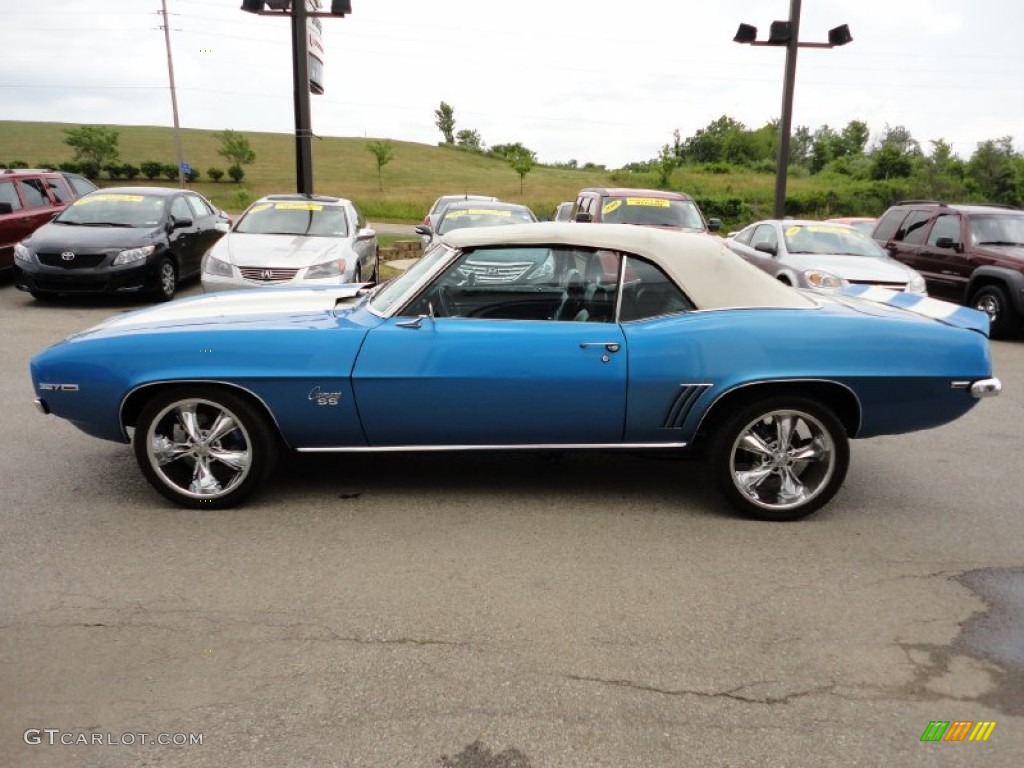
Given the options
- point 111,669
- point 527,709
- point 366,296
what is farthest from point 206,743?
point 366,296

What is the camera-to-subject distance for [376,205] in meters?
47.5

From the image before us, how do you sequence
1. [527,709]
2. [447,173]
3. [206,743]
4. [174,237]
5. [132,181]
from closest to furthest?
1. [206,743]
2. [527,709]
3. [174,237]
4. [132,181]
5. [447,173]

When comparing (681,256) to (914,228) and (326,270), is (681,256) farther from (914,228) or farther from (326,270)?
(914,228)

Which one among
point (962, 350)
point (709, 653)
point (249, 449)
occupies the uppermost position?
point (962, 350)

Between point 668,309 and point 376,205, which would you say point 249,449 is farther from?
point 376,205

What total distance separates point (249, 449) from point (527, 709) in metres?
2.18

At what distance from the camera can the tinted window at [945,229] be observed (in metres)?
11.6

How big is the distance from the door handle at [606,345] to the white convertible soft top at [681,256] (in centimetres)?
52

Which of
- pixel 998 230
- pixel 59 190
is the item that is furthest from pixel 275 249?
pixel 998 230

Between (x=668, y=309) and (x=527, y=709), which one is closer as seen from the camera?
(x=527, y=709)

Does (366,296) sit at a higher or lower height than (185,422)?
higher

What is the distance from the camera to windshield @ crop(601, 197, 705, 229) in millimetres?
11969

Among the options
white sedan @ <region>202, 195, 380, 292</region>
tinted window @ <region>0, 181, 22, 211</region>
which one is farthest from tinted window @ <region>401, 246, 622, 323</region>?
tinted window @ <region>0, 181, 22, 211</region>

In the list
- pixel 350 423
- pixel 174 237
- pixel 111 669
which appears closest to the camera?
pixel 111 669
